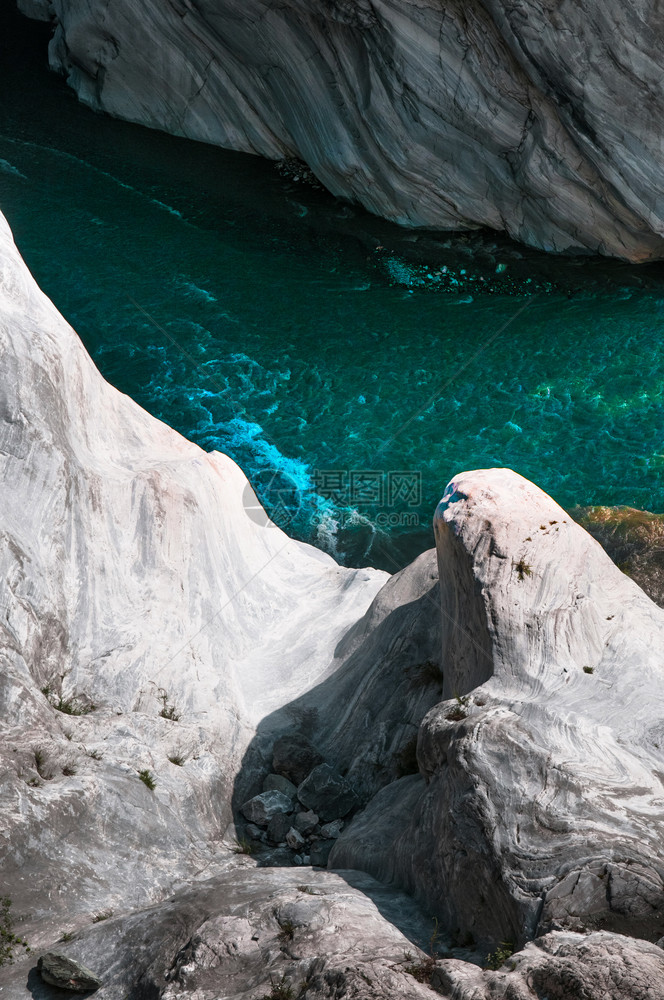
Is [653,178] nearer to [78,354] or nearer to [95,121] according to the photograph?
[78,354]

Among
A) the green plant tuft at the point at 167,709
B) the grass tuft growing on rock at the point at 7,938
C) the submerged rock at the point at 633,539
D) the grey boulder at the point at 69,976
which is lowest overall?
the green plant tuft at the point at 167,709

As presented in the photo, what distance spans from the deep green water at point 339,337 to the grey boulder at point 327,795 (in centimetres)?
752

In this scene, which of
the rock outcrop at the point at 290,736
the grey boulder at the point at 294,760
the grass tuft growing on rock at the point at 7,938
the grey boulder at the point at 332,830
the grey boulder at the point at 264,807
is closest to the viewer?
the rock outcrop at the point at 290,736

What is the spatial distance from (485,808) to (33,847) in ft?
11.4

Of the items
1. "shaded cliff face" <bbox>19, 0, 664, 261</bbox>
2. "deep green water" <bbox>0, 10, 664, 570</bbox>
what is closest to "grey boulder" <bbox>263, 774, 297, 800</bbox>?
"deep green water" <bbox>0, 10, 664, 570</bbox>

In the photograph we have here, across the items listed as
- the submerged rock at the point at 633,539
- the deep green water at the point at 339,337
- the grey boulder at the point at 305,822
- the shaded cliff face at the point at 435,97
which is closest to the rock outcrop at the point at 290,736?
the grey boulder at the point at 305,822

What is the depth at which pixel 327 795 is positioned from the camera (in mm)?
9352

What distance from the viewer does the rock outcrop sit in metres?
5.97

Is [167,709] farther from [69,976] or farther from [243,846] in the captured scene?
[69,976]

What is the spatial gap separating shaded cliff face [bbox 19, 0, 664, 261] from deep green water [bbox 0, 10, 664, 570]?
1005 millimetres

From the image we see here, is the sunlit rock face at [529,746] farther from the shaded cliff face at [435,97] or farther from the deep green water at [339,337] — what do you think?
the shaded cliff face at [435,97]

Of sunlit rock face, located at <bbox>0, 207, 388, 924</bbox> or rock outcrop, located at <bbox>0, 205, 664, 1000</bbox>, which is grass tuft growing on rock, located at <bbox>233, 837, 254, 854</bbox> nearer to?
rock outcrop, located at <bbox>0, 205, 664, 1000</bbox>

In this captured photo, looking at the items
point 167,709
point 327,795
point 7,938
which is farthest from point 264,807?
point 7,938

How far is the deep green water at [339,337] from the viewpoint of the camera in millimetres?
18188
